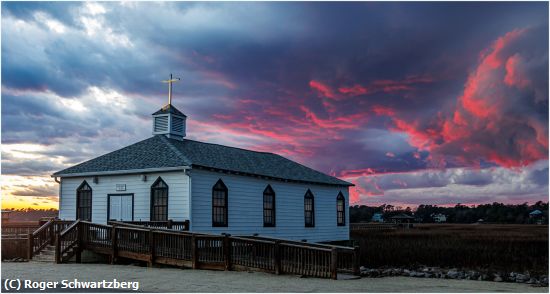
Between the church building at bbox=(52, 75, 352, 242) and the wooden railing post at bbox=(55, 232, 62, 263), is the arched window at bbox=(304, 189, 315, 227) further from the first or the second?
the wooden railing post at bbox=(55, 232, 62, 263)

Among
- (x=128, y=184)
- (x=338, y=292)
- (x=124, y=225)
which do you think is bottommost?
(x=338, y=292)

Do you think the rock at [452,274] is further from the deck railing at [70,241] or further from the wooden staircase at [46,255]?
the wooden staircase at [46,255]

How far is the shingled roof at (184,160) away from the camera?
2806 cm

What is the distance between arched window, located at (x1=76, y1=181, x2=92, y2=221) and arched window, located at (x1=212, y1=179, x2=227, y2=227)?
6116 mm

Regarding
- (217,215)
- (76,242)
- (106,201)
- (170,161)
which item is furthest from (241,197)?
(76,242)

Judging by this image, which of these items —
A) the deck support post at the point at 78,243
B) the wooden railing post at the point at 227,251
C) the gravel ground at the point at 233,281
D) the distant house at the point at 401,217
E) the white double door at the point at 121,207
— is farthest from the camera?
the distant house at the point at 401,217

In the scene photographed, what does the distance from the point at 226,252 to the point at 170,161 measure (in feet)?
25.9

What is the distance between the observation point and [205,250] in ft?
70.7

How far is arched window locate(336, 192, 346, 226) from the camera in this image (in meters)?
38.4

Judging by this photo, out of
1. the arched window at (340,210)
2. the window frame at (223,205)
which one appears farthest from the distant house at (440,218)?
the window frame at (223,205)

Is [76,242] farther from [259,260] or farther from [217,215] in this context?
[259,260]

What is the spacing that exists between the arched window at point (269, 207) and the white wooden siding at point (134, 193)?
20.0 ft

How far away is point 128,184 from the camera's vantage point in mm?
28578

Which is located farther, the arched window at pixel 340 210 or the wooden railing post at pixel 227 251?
the arched window at pixel 340 210
